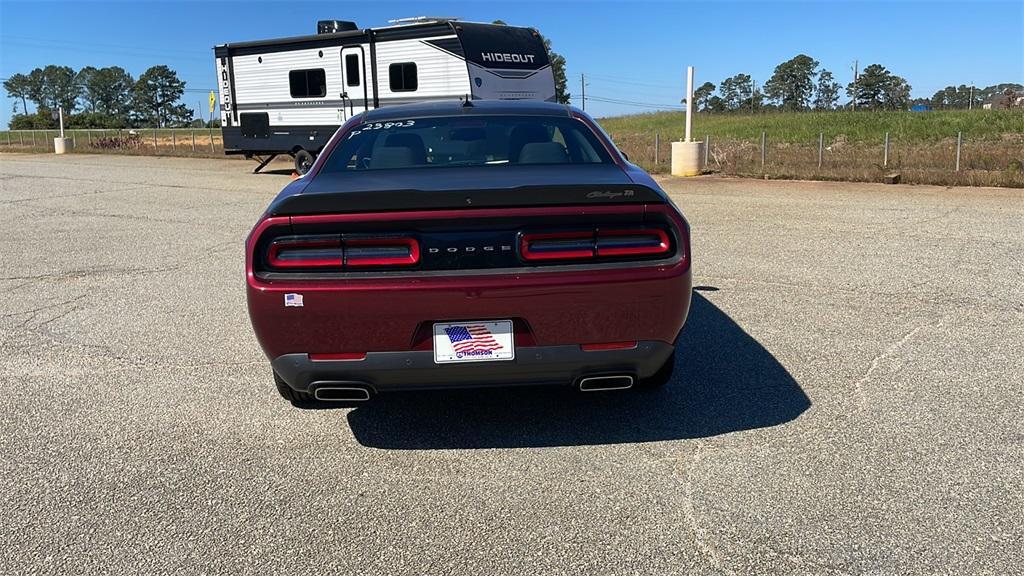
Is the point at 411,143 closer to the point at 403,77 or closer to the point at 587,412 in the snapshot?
the point at 587,412

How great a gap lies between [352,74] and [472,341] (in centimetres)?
1588

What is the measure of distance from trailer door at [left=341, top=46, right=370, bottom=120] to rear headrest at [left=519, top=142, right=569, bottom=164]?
13976 millimetres

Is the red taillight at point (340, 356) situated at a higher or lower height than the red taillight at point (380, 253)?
lower

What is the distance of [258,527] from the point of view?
9.61 feet

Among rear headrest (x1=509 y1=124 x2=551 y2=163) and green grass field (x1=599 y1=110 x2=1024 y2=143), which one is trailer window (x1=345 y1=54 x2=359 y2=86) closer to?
rear headrest (x1=509 y1=124 x2=551 y2=163)

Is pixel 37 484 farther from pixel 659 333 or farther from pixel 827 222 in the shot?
pixel 827 222

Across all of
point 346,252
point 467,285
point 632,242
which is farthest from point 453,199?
point 632,242

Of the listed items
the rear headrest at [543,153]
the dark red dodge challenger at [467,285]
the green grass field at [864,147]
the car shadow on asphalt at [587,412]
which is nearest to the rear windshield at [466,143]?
the rear headrest at [543,153]

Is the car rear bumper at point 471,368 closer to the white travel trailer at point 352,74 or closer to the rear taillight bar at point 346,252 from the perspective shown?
the rear taillight bar at point 346,252

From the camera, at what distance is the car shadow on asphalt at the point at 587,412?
374cm

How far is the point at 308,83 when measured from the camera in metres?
18.8

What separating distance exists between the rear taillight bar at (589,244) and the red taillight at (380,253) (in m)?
0.44

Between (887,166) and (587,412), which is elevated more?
(887,166)

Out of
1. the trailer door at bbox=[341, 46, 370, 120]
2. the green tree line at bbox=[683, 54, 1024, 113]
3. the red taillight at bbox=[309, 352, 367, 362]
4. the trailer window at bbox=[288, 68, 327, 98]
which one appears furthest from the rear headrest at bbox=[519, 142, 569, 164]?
the green tree line at bbox=[683, 54, 1024, 113]
